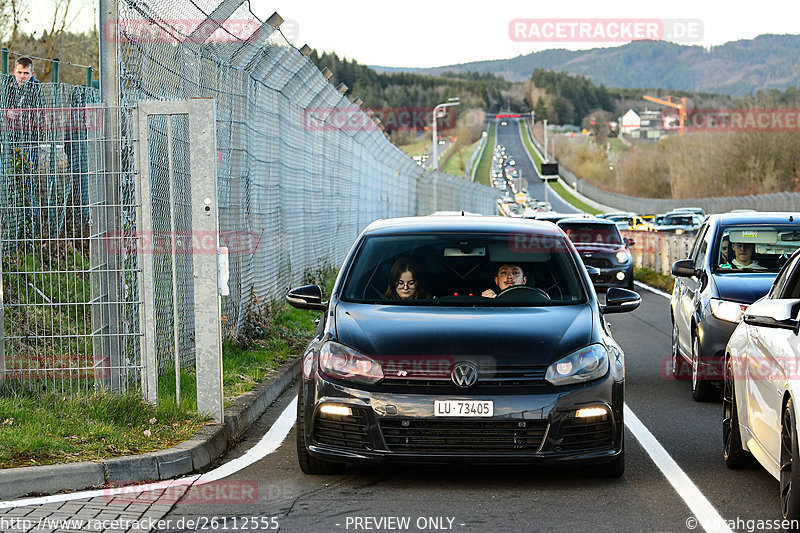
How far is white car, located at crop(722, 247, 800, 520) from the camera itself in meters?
5.49

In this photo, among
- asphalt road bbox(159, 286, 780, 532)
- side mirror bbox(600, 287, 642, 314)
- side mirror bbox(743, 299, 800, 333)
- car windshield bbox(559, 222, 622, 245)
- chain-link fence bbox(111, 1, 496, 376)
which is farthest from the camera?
car windshield bbox(559, 222, 622, 245)

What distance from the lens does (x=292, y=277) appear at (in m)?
17.7

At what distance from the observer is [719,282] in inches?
407

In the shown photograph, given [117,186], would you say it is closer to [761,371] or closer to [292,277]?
[761,371]

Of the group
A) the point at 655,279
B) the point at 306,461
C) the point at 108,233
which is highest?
the point at 108,233

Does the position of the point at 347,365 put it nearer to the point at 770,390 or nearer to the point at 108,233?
the point at 770,390

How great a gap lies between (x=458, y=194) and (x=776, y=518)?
51382mm

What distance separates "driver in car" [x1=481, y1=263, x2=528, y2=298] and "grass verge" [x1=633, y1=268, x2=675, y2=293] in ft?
53.6

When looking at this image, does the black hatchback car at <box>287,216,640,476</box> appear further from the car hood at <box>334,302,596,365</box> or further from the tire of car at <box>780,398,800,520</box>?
the tire of car at <box>780,398,800,520</box>

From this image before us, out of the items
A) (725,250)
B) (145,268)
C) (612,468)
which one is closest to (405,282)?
(145,268)

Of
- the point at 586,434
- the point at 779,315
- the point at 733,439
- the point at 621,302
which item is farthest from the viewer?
the point at 621,302

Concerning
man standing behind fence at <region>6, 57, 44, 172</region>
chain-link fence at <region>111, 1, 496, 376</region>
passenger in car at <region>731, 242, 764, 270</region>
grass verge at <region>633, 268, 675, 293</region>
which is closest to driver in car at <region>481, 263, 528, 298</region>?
chain-link fence at <region>111, 1, 496, 376</region>

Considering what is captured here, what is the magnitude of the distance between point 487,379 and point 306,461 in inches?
46.1

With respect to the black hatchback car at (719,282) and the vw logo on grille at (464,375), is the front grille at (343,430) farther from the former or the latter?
the black hatchback car at (719,282)
